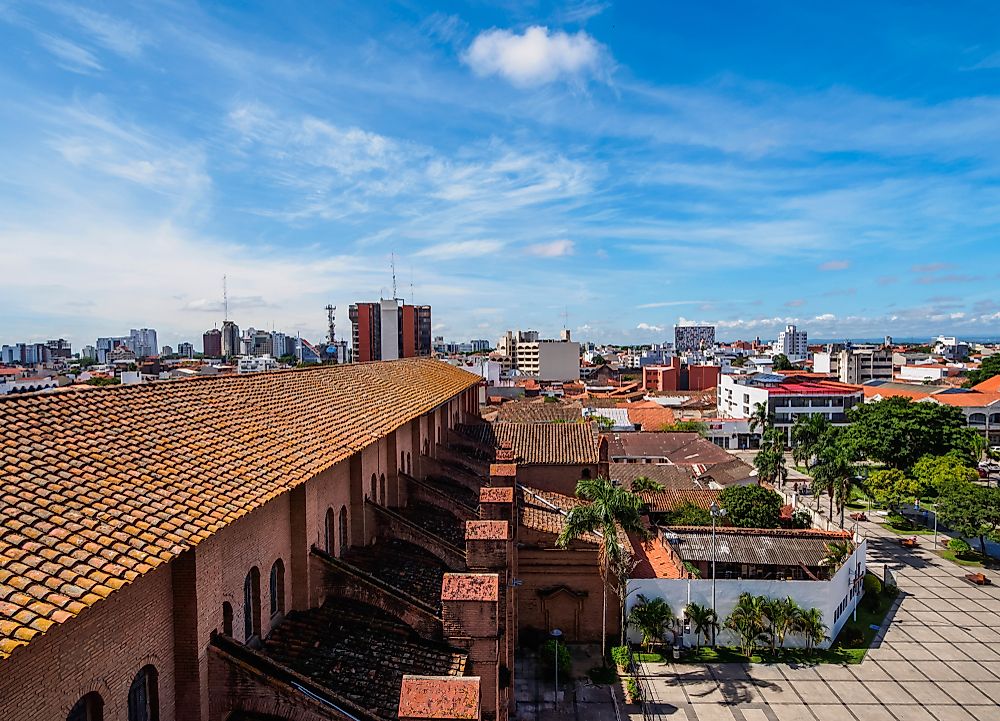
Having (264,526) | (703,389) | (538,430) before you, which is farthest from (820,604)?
(703,389)

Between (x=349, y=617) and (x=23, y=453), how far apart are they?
6.74m

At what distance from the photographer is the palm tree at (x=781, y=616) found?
27.0 meters

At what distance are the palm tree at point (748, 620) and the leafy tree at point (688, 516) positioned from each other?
8832mm

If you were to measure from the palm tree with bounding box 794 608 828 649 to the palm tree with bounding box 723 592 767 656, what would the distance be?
4.74 ft

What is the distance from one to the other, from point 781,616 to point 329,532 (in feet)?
67.6

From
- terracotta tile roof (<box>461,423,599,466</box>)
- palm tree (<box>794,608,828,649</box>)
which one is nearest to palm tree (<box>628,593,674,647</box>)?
palm tree (<box>794,608,828,649</box>)

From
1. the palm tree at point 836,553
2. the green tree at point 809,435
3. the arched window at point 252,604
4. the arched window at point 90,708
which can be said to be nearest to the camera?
the arched window at point 90,708

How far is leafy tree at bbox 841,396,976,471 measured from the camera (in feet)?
175

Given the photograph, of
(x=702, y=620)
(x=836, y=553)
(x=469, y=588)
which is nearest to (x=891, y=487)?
(x=836, y=553)

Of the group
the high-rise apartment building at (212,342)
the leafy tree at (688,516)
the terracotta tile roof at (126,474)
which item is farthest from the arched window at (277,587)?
the high-rise apartment building at (212,342)

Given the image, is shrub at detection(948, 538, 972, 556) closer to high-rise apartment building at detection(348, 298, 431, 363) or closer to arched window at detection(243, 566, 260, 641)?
arched window at detection(243, 566, 260, 641)

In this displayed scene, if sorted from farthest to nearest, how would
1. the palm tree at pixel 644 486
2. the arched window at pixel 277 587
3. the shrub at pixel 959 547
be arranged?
the palm tree at pixel 644 486 < the shrub at pixel 959 547 < the arched window at pixel 277 587

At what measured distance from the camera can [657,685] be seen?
24828 mm

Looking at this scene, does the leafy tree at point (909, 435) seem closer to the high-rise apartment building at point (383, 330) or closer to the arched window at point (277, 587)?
the arched window at point (277, 587)
